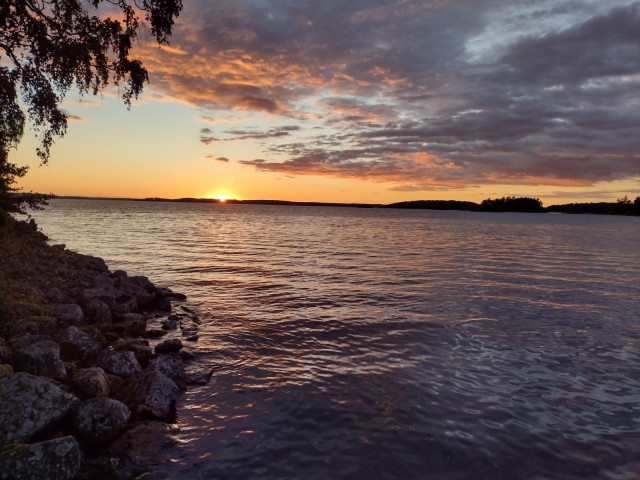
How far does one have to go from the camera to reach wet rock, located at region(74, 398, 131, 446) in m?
7.61

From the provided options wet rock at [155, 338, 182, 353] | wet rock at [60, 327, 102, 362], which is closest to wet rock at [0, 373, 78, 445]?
wet rock at [60, 327, 102, 362]

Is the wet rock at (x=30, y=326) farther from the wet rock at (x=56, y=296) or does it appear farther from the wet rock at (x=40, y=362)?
the wet rock at (x=56, y=296)

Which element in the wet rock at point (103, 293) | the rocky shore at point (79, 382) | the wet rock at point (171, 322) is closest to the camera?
the rocky shore at point (79, 382)

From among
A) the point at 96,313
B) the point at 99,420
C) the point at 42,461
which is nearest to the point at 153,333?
the point at 96,313

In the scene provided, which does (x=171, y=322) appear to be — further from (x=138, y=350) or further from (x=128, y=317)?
(x=138, y=350)

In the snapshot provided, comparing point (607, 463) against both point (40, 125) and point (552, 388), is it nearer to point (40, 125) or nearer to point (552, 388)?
point (552, 388)

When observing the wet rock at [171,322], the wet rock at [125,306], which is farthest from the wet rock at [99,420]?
the wet rock at [125,306]

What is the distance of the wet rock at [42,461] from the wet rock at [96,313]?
360 inches

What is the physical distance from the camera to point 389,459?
25.2 feet

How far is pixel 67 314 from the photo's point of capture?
13.5 meters

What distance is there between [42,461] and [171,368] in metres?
4.60

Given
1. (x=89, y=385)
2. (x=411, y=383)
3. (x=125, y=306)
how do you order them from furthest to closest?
(x=125, y=306) < (x=411, y=383) < (x=89, y=385)

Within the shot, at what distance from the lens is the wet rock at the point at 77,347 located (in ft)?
35.4

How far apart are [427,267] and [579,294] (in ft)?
39.4
